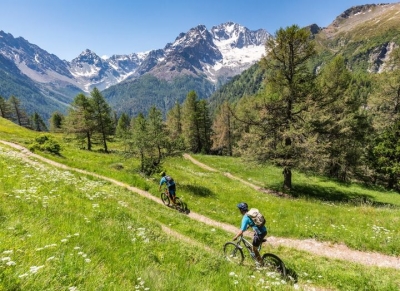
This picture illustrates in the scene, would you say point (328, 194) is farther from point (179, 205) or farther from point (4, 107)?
point (4, 107)

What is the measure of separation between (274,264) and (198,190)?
13805 mm

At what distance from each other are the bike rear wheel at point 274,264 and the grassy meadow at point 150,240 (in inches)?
37.0

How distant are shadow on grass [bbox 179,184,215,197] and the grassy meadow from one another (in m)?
0.19

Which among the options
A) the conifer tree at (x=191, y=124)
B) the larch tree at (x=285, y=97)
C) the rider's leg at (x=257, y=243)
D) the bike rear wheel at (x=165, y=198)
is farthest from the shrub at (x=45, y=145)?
the conifer tree at (x=191, y=124)

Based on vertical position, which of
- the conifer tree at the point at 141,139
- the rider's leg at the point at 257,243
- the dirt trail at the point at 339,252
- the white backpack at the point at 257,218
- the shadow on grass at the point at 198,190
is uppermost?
the conifer tree at the point at 141,139

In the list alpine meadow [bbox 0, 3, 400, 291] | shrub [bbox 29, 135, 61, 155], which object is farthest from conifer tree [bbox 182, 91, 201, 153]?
shrub [bbox 29, 135, 61, 155]

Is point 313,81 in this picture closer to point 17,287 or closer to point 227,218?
point 227,218

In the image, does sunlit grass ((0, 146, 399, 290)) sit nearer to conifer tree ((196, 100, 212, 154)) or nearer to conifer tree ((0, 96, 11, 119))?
conifer tree ((196, 100, 212, 154))

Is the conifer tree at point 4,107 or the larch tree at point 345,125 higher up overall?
the conifer tree at point 4,107

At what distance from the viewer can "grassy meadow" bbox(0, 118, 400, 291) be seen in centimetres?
474

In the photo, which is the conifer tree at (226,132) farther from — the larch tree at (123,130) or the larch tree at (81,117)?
the larch tree at (81,117)

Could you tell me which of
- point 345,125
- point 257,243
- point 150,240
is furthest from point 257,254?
point 345,125

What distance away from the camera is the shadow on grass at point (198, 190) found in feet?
71.5

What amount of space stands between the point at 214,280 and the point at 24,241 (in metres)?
4.45
